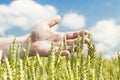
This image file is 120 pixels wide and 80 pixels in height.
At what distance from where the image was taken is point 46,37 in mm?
Result: 3043

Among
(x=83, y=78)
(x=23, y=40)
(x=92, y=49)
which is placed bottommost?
(x=83, y=78)

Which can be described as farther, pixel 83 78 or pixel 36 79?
pixel 36 79

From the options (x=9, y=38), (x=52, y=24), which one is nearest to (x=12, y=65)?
(x=52, y=24)

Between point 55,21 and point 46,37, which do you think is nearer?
point 55,21

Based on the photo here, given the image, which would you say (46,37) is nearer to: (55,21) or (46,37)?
(46,37)

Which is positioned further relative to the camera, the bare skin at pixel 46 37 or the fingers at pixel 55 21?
the fingers at pixel 55 21

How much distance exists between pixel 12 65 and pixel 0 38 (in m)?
2.56

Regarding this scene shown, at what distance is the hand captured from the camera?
2.73 meters

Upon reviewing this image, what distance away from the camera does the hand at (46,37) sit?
273cm

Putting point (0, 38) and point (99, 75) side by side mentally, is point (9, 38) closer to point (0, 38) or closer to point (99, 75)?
point (0, 38)

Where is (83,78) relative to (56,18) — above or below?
below

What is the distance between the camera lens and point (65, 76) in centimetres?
144

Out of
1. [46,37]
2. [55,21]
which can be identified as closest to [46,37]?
[46,37]

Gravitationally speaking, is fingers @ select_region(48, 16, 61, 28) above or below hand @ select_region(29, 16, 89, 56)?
above
